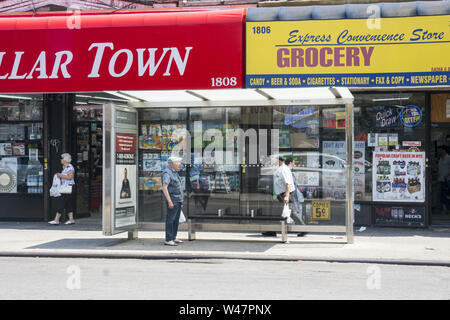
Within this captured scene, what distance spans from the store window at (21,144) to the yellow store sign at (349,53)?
19.5ft

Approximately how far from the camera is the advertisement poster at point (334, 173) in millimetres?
12988

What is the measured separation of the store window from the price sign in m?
7.24

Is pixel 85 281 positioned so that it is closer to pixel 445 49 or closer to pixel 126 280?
pixel 126 280

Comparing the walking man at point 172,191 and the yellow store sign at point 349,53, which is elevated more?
the yellow store sign at point 349,53

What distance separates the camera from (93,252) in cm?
1154

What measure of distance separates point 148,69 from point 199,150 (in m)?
2.13

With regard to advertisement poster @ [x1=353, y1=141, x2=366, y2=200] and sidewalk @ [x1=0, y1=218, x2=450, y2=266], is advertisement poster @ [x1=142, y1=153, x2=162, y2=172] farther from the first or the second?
advertisement poster @ [x1=353, y1=141, x2=366, y2=200]

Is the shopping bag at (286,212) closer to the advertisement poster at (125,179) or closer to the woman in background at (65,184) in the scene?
the advertisement poster at (125,179)

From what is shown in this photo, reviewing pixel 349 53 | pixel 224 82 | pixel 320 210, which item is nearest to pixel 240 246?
pixel 320 210

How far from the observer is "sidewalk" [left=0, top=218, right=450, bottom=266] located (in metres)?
11.2

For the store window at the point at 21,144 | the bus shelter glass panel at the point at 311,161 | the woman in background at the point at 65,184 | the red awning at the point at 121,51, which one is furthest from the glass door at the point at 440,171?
the store window at the point at 21,144

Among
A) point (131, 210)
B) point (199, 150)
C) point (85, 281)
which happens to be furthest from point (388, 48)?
point (85, 281)

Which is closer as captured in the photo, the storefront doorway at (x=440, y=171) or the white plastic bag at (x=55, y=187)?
→ the white plastic bag at (x=55, y=187)

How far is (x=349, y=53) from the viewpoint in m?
13.6
